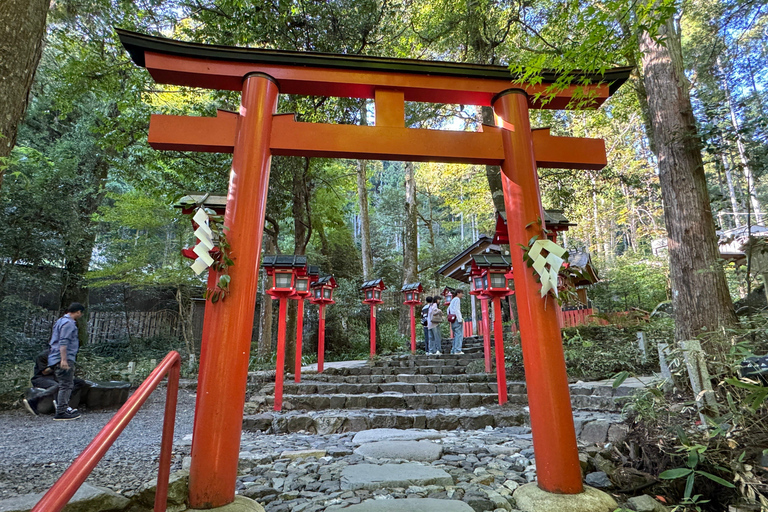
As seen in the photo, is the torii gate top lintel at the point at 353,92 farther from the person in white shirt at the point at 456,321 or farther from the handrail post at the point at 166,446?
the person in white shirt at the point at 456,321

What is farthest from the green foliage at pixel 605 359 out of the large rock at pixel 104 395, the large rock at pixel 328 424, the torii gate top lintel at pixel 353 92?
the large rock at pixel 104 395

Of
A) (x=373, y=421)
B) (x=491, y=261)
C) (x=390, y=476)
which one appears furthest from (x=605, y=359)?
(x=390, y=476)

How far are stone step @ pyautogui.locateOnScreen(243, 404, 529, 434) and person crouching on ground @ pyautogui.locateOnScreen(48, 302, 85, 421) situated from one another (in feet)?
10.2

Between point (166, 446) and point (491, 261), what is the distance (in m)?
6.04

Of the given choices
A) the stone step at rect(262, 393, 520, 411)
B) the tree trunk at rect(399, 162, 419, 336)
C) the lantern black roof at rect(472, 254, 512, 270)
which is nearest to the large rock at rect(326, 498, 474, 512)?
the stone step at rect(262, 393, 520, 411)

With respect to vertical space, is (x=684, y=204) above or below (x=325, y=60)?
below

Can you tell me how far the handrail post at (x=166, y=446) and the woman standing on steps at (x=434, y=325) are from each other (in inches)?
348

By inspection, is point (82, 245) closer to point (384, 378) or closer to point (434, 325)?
point (384, 378)

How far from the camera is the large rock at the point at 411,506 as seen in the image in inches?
99.3

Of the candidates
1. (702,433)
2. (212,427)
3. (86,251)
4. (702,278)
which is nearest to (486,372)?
(702,278)

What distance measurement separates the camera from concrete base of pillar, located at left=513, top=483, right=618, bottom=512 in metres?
2.56

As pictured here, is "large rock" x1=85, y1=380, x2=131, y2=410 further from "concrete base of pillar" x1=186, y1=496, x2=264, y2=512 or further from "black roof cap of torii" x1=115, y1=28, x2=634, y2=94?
"black roof cap of torii" x1=115, y1=28, x2=634, y2=94

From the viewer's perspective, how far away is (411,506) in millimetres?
2576

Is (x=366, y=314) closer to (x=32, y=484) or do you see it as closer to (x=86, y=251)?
(x=86, y=251)
